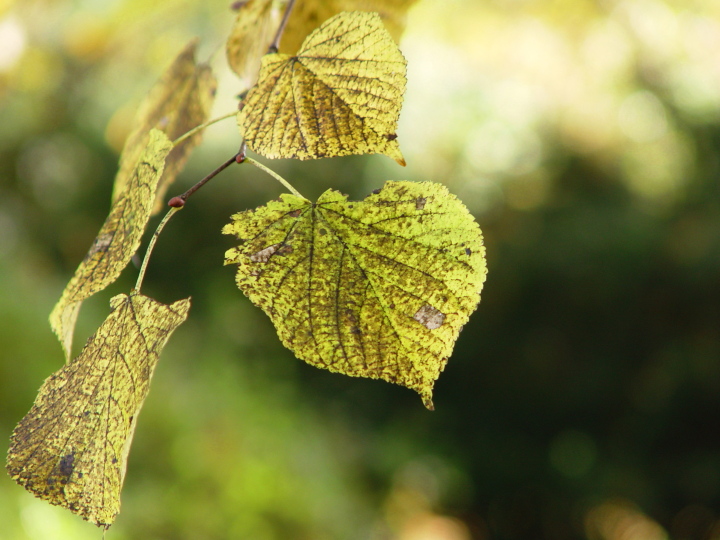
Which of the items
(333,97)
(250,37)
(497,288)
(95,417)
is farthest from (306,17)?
(497,288)

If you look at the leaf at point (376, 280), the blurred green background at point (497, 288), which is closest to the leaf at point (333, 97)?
the leaf at point (376, 280)

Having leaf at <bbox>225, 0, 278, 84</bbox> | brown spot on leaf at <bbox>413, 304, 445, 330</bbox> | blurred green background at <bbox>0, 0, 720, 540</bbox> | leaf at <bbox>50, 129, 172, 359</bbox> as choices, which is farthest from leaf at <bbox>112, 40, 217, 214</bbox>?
blurred green background at <bbox>0, 0, 720, 540</bbox>

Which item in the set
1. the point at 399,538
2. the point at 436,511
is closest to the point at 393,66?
the point at 399,538

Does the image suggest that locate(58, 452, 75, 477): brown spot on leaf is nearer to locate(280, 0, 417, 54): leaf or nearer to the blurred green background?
locate(280, 0, 417, 54): leaf

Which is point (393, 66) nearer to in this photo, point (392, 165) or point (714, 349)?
point (392, 165)

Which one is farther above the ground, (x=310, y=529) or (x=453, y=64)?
(x=453, y=64)

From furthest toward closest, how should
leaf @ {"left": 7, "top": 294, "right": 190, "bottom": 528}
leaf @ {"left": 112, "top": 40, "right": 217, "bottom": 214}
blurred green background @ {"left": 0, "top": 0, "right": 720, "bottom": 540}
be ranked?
1. blurred green background @ {"left": 0, "top": 0, "right": 720, "bottom": 540}
2. leaf @ {"left": 112, "top": 40, "right": 217, "bottom": 214}
3. leaf @ {"left": 7, "top": 294, "right": 190, "bottom": 528}
